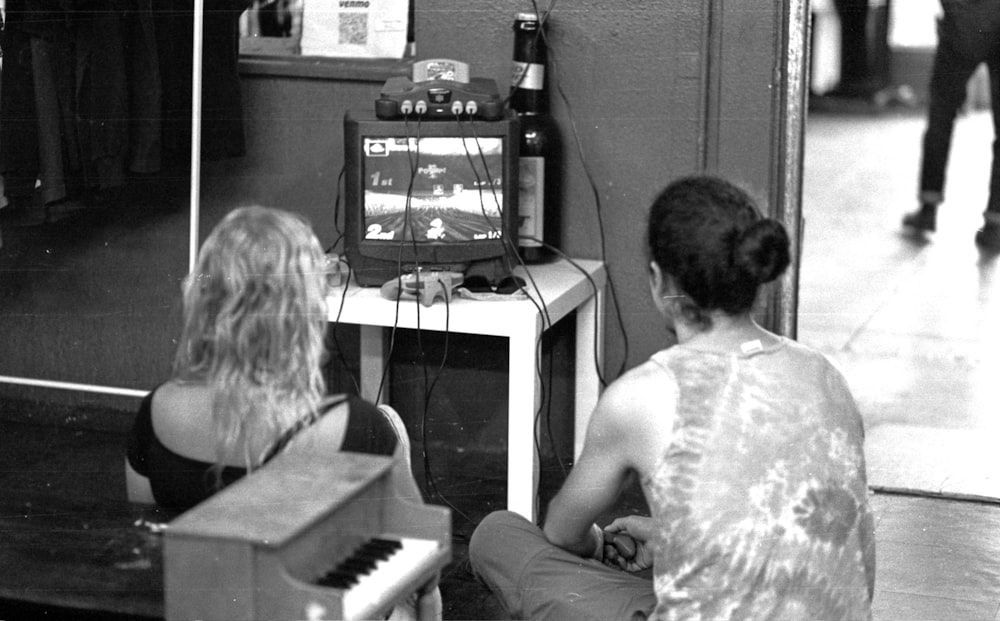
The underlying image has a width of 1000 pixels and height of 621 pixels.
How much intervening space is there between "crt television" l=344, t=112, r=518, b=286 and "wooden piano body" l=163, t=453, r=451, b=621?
4.48 ft

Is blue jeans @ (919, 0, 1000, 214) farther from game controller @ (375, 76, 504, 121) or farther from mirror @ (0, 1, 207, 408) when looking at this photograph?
mirror @ (0, 1, 207, 408)

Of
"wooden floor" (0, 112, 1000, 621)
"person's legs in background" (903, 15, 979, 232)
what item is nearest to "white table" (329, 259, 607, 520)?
"wooden floor" (0, 112, 1000, 621)

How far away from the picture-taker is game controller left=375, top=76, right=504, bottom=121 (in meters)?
3.08

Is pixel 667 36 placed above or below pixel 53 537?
above

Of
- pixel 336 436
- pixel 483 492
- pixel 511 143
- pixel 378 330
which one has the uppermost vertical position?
pixel 511 143

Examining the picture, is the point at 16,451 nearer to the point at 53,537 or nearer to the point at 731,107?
the point at 53,537

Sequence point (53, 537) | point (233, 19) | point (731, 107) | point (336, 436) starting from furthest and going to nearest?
point (233, 19) → point (731, 107) → point (53, 537) → point (336, 436)

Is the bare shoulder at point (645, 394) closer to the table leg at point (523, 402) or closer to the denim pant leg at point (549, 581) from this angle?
the denim pant leg at point (549, 581)

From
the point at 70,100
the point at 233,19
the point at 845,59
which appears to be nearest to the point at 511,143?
the point at 233,19

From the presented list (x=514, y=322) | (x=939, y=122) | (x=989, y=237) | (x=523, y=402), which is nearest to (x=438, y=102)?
(x=514, y=322)

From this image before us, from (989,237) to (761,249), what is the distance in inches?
168

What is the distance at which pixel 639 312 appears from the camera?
3.62 m

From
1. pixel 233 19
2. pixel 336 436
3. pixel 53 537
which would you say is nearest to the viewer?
pixel 336 436

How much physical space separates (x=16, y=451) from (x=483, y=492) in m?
1.28
